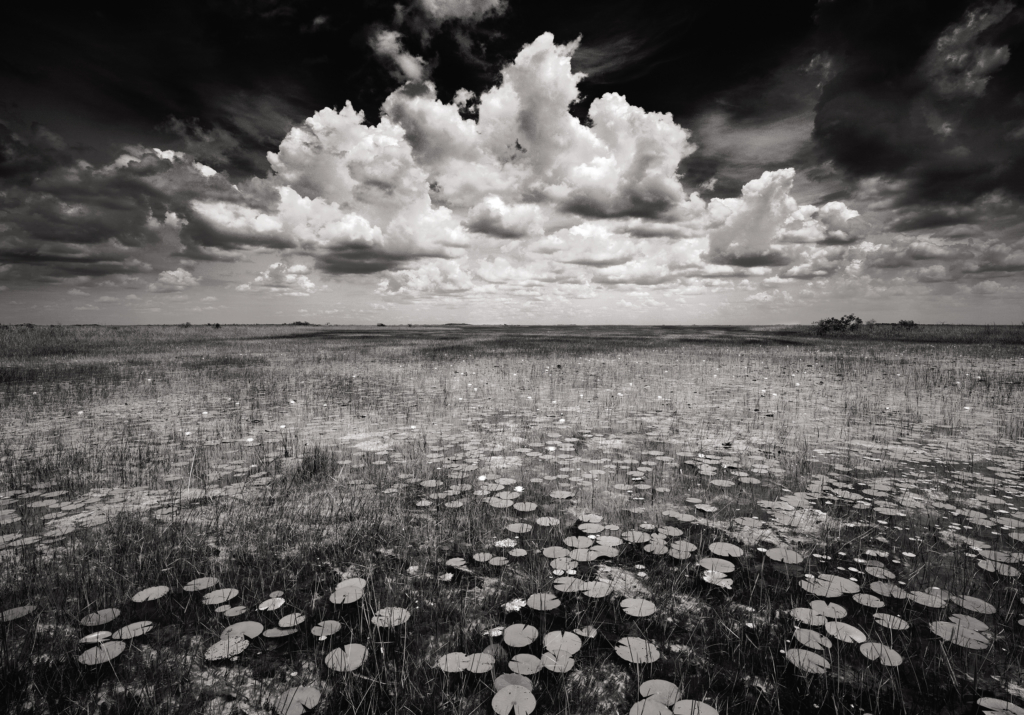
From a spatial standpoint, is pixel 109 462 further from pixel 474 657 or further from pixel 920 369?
pixel 920 369

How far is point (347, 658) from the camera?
94.9 inches

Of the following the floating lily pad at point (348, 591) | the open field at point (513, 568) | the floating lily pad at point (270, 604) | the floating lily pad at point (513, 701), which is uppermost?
the floating lily pad at point (513, 701)

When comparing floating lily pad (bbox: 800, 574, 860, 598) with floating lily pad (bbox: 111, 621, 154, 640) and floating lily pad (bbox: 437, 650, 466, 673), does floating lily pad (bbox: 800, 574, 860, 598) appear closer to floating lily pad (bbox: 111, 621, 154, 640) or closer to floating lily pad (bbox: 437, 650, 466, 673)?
floating lily pad (bbox: 437, 650, 466, 673)

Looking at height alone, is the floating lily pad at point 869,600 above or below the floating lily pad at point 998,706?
below

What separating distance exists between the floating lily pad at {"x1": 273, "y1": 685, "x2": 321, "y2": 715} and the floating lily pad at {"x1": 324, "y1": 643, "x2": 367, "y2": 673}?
13 cm

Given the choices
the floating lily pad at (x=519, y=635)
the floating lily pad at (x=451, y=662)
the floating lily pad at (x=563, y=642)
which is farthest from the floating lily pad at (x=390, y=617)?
the floating lily pad at (x=563, y=642)

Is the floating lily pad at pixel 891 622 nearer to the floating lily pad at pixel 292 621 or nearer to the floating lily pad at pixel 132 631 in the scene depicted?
the floating lily pad at pixel 292 621

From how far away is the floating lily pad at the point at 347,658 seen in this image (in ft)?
7.72

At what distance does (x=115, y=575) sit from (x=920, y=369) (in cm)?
2392

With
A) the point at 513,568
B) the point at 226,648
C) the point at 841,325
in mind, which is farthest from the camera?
the point at 841,325

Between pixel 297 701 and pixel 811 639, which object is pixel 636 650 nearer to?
pixel 811 639

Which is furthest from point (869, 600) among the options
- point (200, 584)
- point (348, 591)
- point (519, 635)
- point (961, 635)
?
point (200, 584)

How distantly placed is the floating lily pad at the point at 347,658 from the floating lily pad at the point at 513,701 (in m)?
0.75

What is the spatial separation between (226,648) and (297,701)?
2.12 feet
